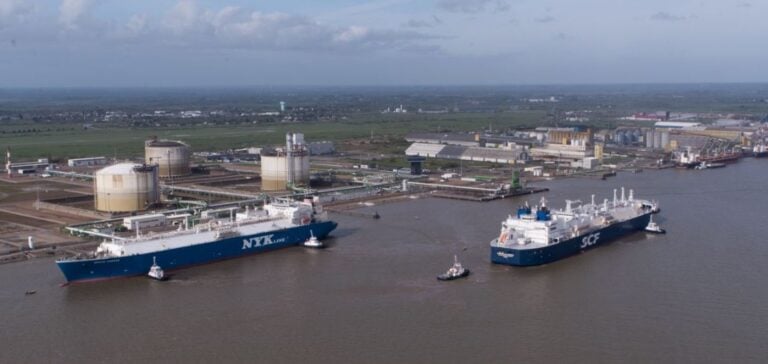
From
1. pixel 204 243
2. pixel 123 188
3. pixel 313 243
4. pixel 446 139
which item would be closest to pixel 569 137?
pixel 446 139

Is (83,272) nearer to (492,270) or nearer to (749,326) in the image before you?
(492,270)

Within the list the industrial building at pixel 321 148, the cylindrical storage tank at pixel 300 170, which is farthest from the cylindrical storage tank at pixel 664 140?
the cylindrical storage tank at pixel 300 170

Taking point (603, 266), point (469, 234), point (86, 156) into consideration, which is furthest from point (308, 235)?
point (86, 156)

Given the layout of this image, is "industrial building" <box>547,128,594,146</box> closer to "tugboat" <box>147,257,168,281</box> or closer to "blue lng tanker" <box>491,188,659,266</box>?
"blue lng tanker" <box>491,188,659,266</box>

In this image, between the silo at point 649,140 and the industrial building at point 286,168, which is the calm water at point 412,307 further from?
the silo at point 649,140

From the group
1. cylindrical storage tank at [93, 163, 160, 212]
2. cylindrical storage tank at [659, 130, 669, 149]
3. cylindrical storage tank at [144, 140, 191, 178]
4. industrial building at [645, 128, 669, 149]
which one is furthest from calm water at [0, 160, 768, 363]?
industrial building at [645, 128, 669, 149]
